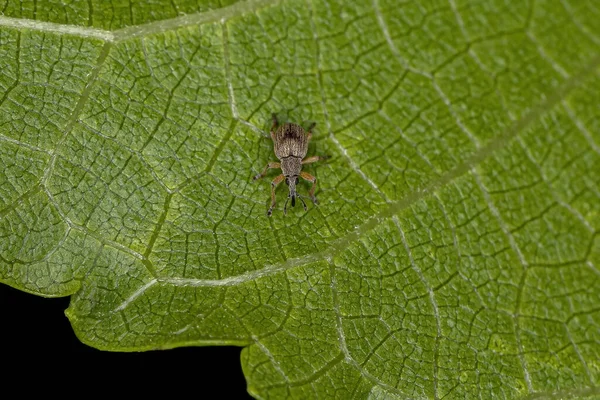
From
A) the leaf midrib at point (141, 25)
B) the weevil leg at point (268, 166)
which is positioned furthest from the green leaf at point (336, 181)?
the weevil leg at point (268, 166)

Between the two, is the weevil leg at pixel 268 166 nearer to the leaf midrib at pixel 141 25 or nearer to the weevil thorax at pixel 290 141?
the weevil thorax at pixel 290 141

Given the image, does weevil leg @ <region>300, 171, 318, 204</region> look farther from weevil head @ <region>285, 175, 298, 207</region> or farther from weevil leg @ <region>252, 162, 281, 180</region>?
weevil leg @ <region>252, 162, 281, 180</region>

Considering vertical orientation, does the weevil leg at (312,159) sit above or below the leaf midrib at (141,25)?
below

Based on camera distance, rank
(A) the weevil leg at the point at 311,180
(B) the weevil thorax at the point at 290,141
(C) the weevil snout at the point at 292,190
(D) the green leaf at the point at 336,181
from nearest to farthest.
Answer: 1. (D) the green leaf at the point at 336,181
2. (B) the weevil thorax at the point at 290,141
3. (C) the weevil snout at the point at 292,190
4. (A) the weevil leg at the point at 311,180

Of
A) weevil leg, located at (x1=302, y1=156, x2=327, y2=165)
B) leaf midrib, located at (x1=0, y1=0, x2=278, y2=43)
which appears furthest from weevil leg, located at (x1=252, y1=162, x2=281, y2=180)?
leaf midrib, located at (x1=0, y1=0, x2=278, y2=43)

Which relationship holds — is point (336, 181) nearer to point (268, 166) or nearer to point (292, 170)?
point (292, 170)

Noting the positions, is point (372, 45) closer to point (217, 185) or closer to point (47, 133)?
point (217, 185)

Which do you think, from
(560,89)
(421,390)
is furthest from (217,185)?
(560,89)
